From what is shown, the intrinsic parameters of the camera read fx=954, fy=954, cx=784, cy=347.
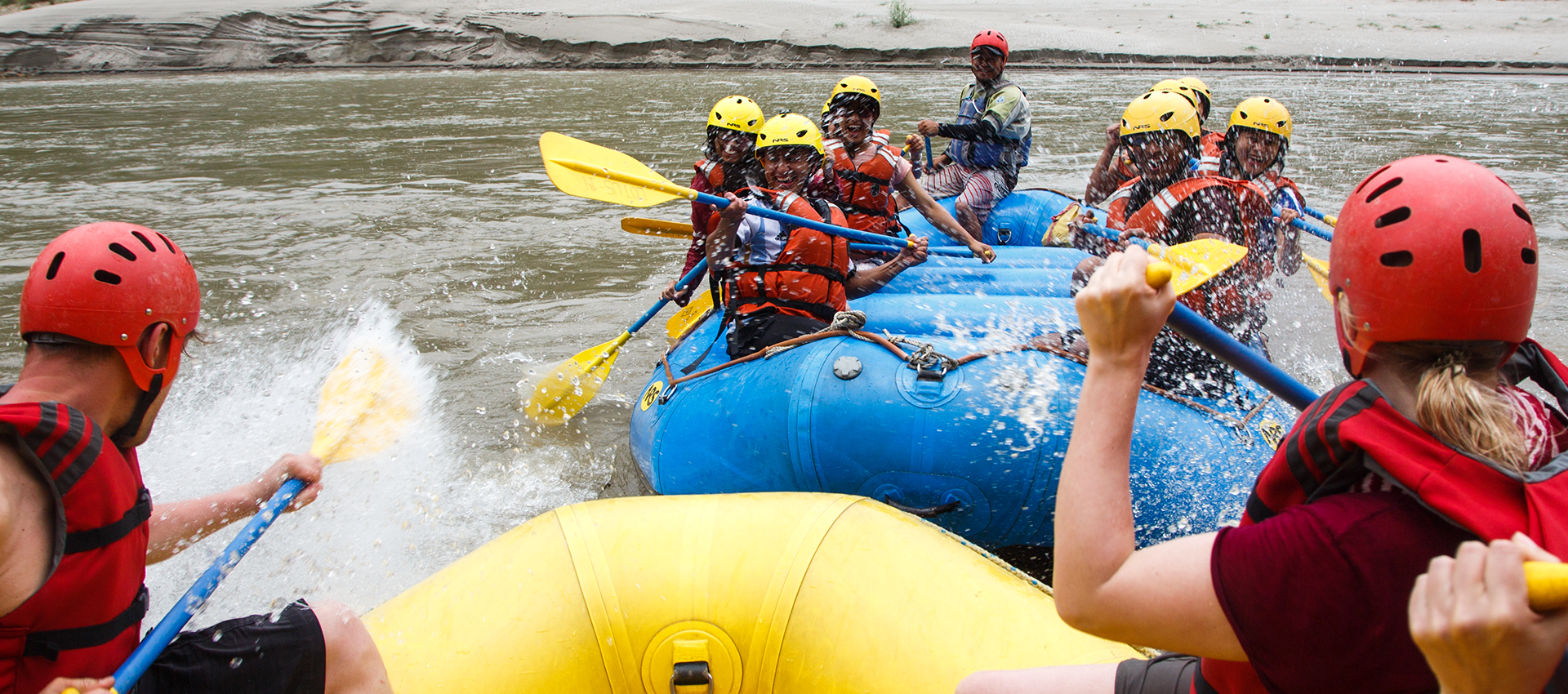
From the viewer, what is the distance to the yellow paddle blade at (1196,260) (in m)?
1.71

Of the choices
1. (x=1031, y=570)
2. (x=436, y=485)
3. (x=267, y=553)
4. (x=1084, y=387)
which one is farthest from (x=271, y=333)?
(x=1084, y=387)

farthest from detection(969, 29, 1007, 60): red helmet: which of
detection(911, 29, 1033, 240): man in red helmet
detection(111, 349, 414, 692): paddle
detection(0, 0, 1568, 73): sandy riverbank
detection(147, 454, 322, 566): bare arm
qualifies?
detection(0, 0, 1568, 73): sandy riverbank

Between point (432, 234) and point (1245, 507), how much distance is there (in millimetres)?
9204

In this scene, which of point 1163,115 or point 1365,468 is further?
point 1163,115

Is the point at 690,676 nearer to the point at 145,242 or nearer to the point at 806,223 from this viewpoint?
the point at 145,242

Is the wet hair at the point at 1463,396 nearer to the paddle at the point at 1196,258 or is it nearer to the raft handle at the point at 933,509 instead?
the paddle at the point at 1196,258

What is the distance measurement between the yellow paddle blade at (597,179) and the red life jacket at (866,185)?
4.61 ft

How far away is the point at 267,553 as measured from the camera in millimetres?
3953

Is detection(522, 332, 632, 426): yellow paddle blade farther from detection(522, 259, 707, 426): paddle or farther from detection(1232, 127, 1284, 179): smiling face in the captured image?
detection(1232, 127, 1284, 179): smiling face

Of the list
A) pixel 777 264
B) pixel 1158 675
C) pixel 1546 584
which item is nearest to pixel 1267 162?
pixel 777 264

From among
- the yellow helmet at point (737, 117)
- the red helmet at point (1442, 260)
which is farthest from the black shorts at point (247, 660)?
the yellow helmet at point (737, 117)

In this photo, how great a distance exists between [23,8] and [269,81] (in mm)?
14834

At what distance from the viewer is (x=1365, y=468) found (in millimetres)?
1094

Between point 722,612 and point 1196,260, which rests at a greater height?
point 1196,260
